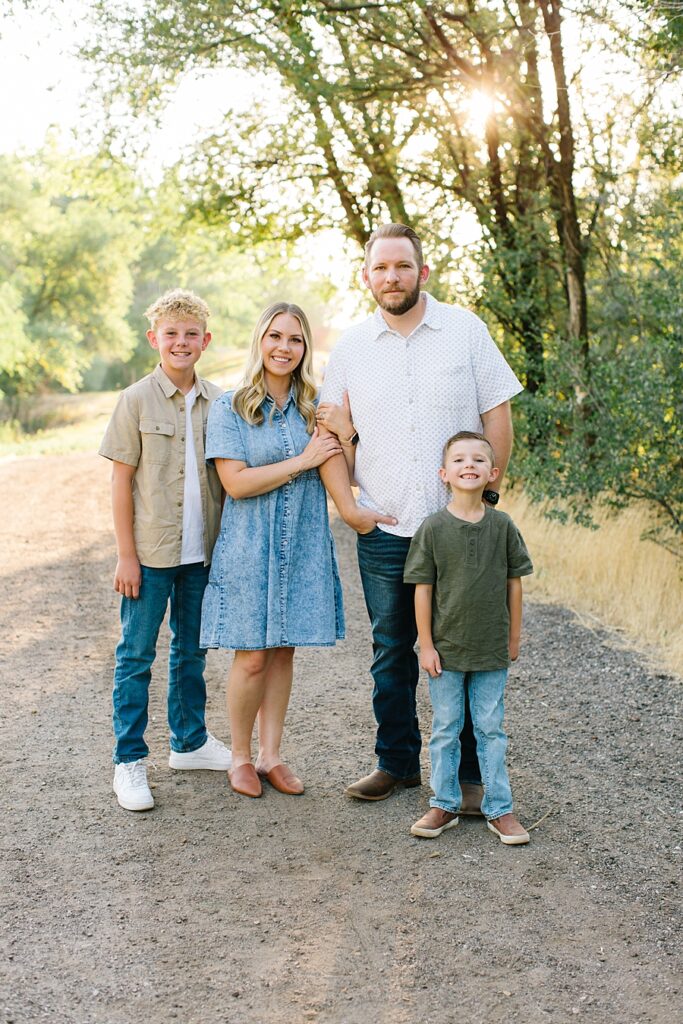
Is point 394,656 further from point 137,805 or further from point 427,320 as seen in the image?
point 427,320

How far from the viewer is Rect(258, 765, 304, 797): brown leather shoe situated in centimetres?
439

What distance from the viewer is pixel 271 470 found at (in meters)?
4.09

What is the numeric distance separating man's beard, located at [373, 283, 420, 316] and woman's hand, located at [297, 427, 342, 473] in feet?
1.77

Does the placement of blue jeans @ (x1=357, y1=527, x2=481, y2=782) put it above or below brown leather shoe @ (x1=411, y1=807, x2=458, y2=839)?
above

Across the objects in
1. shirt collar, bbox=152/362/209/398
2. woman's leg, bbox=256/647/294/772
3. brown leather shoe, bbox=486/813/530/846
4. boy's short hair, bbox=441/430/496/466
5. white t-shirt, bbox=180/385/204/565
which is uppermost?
shirt collar, bbox=152/362/209/398

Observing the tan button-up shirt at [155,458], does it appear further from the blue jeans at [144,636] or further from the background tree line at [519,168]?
the background tree line at [519,168]

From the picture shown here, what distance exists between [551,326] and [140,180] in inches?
214

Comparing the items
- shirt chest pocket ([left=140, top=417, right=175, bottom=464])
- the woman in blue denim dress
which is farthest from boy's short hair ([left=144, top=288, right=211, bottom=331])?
shirt chest pocket ([left=140, top=417, right=175, bottom=464])

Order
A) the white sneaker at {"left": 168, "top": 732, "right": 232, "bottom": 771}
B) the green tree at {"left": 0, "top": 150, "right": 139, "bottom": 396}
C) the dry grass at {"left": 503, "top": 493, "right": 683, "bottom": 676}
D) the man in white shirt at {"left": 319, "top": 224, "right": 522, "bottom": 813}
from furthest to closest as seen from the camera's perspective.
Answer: the green tree at {"left": 0, "top": 150, "right": 139, "bottom": 396} < the dry grass at {"left": 503, "top": 493, "right": 683, "bottom": 676} < the white sneaker at {"left": 168, "top": 732, "right": 232, "bottom": 771} < the man in white shirt at {"left": 319, "top": 224, "right": 522, "bottom": 813}

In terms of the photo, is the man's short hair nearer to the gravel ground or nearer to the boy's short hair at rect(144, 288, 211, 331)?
the boy's short hair at rect(144, 288, 211, 331)

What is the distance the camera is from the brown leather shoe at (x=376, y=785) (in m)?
4.32

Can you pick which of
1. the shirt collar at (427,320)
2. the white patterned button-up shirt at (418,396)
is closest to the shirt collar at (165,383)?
the white patterned button-up shirt at (418,396)

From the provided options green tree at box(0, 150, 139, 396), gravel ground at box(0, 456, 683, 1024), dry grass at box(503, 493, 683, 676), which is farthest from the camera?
green tree at box(0, 150, 139, 396)

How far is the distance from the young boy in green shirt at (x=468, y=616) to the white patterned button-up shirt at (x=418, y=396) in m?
0.12
